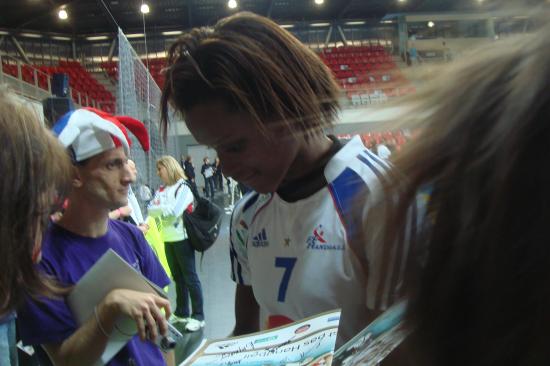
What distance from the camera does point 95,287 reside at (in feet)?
3.18

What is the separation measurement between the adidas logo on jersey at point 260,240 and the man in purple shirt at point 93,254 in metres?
0.25

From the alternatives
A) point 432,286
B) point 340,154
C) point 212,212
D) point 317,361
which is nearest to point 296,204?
point 340,154

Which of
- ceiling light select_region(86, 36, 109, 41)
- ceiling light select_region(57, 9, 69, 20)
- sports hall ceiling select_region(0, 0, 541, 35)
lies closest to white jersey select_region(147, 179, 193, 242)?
sports hall ceiling select_region(0, 0, 541, 35)

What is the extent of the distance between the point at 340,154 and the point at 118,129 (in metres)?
0.79

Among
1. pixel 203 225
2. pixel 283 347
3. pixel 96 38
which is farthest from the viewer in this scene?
pixel 96 38

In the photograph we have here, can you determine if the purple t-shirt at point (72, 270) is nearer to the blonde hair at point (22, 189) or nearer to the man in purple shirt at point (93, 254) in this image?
the man in purple shirt at point (93, 254)

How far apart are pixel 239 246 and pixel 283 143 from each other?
0.28 meters

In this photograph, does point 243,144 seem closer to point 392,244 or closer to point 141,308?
point 141,308

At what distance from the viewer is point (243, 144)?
2.49 feet

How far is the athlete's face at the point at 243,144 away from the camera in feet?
2.44

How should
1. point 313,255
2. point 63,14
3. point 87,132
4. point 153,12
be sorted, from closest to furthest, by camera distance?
point 313,255, point 87,132, point 153,12, point 63,14

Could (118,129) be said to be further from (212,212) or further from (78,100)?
(78,100)

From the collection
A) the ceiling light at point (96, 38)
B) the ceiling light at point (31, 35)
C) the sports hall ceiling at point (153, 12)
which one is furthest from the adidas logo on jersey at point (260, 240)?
the ceiling light at point (31, 35)

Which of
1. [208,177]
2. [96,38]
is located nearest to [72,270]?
[208,177]
